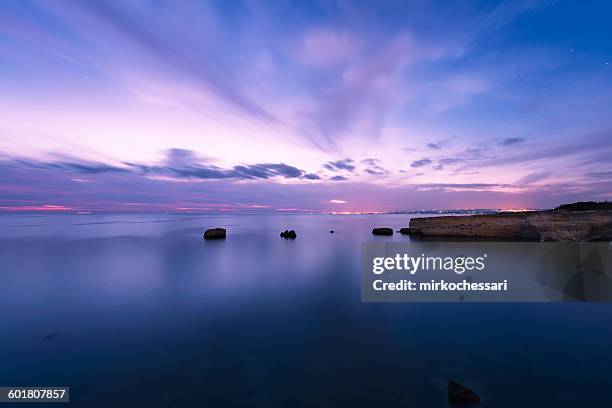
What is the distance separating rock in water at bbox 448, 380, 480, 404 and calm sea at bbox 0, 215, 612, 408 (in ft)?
0.77

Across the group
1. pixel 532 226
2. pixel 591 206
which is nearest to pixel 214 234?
pixel 532 226

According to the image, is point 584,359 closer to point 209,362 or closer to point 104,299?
point 209,362

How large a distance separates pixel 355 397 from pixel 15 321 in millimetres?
14229

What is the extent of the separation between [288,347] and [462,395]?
5.04m

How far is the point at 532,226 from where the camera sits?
34.3 meters

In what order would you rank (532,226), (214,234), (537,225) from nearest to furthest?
(537,225) → (532,226) → (214,234)

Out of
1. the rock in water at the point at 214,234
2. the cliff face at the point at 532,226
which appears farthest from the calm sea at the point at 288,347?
the cliff face at the point at 532,226

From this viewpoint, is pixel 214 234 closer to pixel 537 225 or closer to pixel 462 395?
pixel 462 395

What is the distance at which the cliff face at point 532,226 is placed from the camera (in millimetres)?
30188

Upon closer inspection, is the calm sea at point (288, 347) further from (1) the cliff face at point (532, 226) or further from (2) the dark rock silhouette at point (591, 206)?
(2) the dark rock silhouette at point (591, 206)

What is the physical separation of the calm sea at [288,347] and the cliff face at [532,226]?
2718 cm

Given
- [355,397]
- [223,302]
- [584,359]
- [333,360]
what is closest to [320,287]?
[223,302]

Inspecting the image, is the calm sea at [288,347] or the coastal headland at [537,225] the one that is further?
the coastal headland at [537,225]

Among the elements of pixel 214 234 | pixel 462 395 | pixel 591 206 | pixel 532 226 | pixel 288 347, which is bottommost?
pixel 288 347
